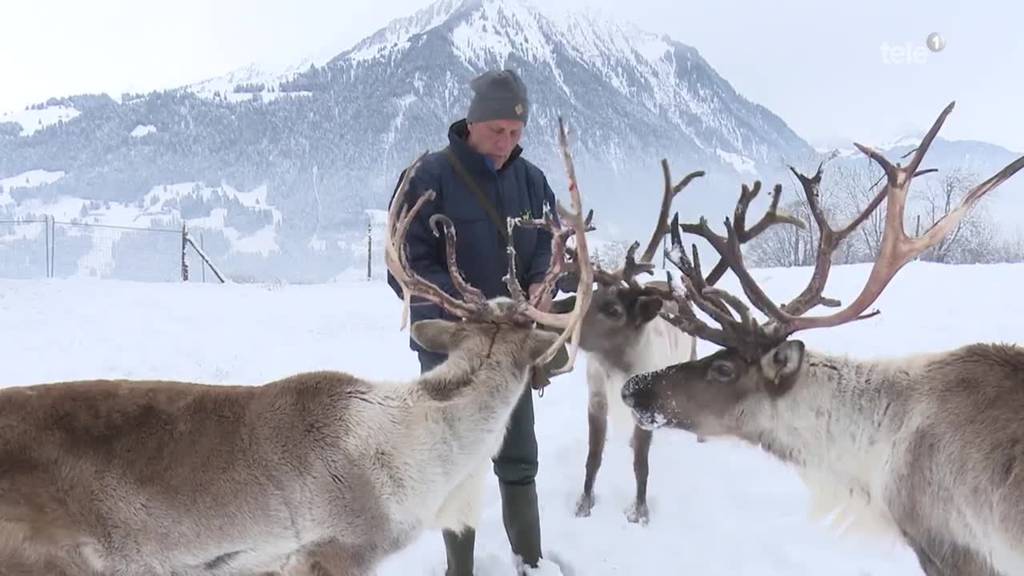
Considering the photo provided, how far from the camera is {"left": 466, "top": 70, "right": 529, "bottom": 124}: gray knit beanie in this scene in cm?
336

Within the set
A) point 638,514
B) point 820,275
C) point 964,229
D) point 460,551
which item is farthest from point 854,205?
point 460,551

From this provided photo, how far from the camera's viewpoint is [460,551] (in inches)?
140

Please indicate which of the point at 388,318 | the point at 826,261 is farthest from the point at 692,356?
the point at 388,318

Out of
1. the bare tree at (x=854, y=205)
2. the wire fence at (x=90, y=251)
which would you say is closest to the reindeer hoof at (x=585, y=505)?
the bare tree at (x=854, y=205)

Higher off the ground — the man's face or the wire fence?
the man's face

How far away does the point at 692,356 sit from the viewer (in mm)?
5750

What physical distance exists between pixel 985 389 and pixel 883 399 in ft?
1.09

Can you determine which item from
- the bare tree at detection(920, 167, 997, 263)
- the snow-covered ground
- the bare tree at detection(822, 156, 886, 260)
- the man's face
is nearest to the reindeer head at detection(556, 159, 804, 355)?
the man's face

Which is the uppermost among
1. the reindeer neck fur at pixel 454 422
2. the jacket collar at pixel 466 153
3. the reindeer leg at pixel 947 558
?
the jacket collar at pixel 466 153

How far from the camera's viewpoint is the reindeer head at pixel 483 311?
3.16m

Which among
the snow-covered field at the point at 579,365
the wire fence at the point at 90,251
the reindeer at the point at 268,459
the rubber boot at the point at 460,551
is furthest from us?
the wire fence at the point at 90,251

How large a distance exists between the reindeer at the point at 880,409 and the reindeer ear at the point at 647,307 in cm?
113

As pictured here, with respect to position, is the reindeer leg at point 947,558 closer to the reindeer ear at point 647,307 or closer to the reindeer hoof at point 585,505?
the reindeer ear at point 647,307

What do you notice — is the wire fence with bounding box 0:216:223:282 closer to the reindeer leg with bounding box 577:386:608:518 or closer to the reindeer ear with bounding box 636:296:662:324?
the reindeer leg with bounding box 577:386:608:518
